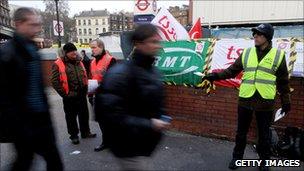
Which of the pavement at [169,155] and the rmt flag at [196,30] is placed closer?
the pavement at [169,155]

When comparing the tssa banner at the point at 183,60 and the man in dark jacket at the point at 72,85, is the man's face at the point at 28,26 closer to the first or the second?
the man in dark jacket at the point at 72,85

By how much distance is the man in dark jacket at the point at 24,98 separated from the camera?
2.93m

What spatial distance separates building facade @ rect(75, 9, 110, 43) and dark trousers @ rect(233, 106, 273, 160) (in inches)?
4844

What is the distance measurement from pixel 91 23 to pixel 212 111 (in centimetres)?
12423

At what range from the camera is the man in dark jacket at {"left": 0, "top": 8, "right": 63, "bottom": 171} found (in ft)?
9.61

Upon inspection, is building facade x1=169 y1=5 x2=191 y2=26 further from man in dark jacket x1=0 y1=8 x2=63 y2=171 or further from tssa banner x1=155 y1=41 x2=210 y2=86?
man in dark jacket x1=0 y1=8 x2=63 y2=171

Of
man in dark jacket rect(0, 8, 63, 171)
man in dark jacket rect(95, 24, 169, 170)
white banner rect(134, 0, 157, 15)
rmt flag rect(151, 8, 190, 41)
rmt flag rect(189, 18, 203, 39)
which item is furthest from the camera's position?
white banner rect(134, 0, 157, 15)

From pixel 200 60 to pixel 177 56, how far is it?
0.48 m

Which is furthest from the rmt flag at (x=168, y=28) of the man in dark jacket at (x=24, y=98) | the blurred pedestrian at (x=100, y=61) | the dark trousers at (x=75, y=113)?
the man in dark jacket at (x=24, y=98)

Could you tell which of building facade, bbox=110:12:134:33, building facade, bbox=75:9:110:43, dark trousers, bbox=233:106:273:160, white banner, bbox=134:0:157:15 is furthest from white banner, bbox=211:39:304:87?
building facade, bbox=75:9:110:43

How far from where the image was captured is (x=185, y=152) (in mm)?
5266

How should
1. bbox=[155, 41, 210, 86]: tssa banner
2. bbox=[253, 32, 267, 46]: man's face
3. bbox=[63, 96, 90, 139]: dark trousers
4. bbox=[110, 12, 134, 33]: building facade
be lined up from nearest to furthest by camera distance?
bbox=[253, 32, 267, 46]: man's face → bbox=[63, 96, 90, 139]: dark trousers → bbox=[155, 41, 210, 86]: tssa banner → bbox=[110, 12, 134, 33]: building facade

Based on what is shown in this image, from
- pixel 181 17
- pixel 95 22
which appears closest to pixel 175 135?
pixel 181 17

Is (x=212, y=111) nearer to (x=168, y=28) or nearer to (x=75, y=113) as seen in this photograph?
(x=168, y=28)
